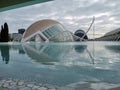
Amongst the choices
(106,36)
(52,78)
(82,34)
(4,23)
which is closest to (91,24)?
(82,34)

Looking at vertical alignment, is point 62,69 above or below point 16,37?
below

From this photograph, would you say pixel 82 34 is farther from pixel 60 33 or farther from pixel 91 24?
pixel 60 33

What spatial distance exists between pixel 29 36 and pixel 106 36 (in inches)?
923

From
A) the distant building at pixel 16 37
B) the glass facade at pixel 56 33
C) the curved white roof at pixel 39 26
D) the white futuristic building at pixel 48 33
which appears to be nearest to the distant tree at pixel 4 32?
the white futuristic building at pixel 48 33

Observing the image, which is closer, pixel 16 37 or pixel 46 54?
pixel 46 54

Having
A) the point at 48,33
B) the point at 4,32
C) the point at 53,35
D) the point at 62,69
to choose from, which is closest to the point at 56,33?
the point at 53,35

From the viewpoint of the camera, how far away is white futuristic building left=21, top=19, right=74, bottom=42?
32.8 meters

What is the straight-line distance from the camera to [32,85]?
3.60 meters

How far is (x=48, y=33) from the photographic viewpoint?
3322cm

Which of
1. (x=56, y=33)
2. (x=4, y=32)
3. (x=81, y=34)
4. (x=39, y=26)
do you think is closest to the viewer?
(x=56, y=33)

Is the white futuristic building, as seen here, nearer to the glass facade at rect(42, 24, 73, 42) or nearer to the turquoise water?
the glass facade at rect(42, 24, 73, 42)

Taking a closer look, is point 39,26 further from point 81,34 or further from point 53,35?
point 81,34

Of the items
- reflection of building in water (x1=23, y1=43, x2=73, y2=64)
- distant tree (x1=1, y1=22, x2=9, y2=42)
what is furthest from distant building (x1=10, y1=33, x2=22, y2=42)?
reflection of building in water (x1=23, y1=43, x2=73, y2=64)

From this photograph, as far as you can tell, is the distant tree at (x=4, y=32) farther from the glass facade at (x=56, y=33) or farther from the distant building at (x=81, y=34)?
the distant building at (x=81, y=34)
